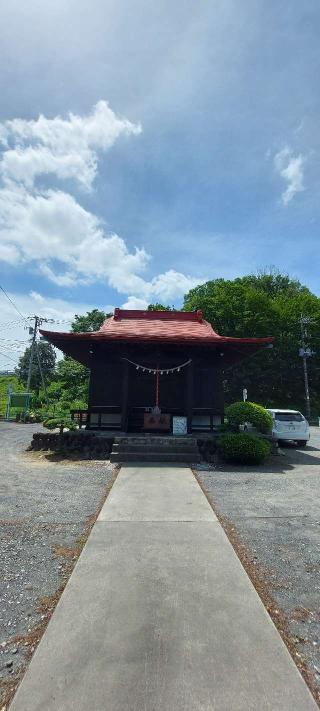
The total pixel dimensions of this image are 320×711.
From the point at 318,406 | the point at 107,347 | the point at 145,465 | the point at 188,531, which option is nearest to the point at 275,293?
the point at 318,406

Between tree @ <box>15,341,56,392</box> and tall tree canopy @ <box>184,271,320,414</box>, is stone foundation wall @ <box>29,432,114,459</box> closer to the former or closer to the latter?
tall tree canopy @ <box>184,271,320,414</box>

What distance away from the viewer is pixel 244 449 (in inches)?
366

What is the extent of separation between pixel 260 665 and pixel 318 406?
36894mm

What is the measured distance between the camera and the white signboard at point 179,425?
11008mm

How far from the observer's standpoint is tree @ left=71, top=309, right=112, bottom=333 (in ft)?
124

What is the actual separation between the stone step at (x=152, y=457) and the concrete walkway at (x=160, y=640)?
17.2 ft

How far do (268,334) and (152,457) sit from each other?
99.9ft

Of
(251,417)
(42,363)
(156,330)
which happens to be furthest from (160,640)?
(42,363)

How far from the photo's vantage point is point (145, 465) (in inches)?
344

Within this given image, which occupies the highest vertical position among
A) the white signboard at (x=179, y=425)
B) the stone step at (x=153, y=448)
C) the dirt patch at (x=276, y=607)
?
the white signboard at (x=179, y=425)

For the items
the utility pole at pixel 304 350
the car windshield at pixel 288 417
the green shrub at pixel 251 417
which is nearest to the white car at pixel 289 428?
the car windshield at pixel 288 417

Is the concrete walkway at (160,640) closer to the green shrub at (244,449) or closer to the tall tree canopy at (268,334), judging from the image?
the green shrub at (244,449)

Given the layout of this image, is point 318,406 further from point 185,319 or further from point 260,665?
point 260,665

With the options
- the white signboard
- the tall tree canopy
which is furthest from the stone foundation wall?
the tall tree canopy
